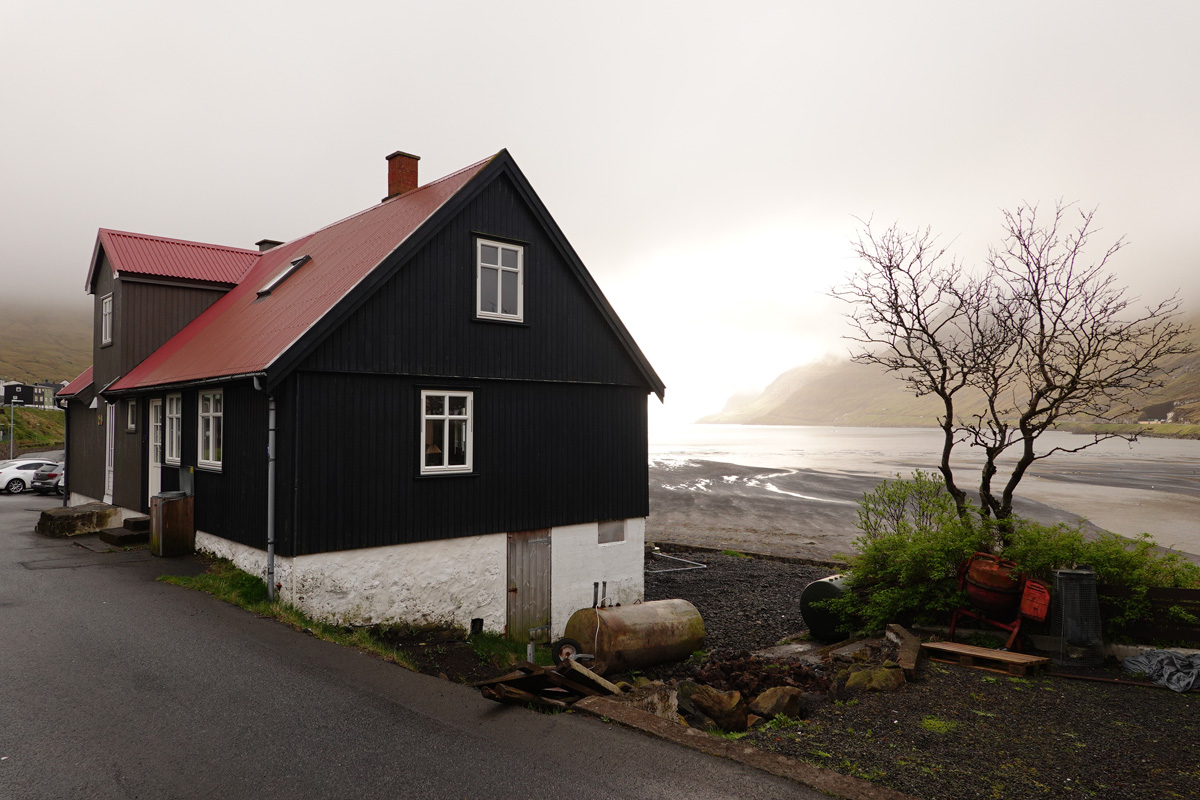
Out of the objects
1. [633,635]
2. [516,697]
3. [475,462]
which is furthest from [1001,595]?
[475,462]

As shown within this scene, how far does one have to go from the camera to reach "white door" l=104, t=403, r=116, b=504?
20906 mm

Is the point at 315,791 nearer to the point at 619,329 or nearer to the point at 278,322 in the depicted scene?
the point at 278,322

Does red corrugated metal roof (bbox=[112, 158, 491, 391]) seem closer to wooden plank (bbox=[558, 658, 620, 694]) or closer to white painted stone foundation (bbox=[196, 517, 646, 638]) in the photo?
white painted stone foundation (bbox=[196, 517, 646, 638])

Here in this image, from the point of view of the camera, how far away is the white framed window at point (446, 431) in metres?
14.2

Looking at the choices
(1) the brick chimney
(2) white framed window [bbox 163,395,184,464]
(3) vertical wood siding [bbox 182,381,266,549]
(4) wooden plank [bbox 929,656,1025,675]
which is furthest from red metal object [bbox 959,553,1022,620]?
(1) the brick chimney

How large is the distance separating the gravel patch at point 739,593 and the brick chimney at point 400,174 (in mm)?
12904

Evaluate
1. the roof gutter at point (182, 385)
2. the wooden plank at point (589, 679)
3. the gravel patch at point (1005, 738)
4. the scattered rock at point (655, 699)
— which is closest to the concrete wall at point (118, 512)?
the roof gutter at point (182, 385)

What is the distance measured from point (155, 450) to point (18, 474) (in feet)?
73.7

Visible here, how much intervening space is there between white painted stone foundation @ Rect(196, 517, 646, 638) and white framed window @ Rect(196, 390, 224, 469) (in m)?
1.61

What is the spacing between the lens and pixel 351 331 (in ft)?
43.2

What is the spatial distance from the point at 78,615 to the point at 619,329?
11.7 metres

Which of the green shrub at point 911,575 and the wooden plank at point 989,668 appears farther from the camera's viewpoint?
the green shrub at point 911,575

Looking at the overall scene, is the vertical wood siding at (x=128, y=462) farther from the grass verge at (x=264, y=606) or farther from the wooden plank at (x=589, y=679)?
the wooden plank at (x=589, y=679)

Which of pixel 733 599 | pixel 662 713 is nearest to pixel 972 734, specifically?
pixel 662 713
